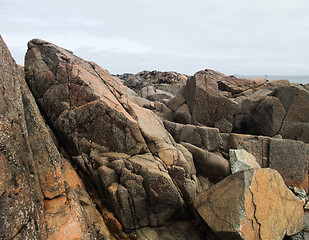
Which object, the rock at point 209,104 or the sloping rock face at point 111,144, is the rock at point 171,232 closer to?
the sloping rock face at point 111,144

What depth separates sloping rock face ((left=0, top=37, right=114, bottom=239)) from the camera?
223 inches

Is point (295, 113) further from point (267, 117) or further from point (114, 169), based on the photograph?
point (114, 169)

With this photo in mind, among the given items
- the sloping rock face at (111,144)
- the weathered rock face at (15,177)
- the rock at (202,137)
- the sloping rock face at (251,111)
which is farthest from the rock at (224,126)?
the weathered rock face at (15,177)

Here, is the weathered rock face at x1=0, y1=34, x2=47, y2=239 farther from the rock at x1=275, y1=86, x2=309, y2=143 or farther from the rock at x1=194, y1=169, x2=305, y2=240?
the rock at x1=275, y1=86, x2=309, y2=143

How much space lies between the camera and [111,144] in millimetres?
11289

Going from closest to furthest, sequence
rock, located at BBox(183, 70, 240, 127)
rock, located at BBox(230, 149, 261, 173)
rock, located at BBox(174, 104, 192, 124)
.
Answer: rock, located at BBox(230, 149, 261, 173), rock, located at BBox(183, 70, 240, 127), rock, located at BBox(174, 104, 192, 124)

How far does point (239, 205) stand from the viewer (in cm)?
896

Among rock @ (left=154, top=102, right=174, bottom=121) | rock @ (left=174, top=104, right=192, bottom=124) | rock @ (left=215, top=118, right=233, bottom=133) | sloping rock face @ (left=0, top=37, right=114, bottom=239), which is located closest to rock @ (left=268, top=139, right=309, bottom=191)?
rock @ (left=215, top=118, right=233, bottom=133)

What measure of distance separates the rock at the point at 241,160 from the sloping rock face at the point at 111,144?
3.11 m

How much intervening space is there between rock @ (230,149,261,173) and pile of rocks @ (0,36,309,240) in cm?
9

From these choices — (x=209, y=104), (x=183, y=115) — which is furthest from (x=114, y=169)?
(x=209, y=104)

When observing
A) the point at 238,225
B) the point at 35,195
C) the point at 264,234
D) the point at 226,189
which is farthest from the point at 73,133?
the point at 264,234

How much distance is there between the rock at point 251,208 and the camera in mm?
8836

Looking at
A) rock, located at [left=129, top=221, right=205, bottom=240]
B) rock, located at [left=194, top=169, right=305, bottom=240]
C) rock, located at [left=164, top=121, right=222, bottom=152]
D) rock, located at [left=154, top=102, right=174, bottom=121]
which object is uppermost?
rock, located at [left=154, top=102, right=174, bottom=121]
